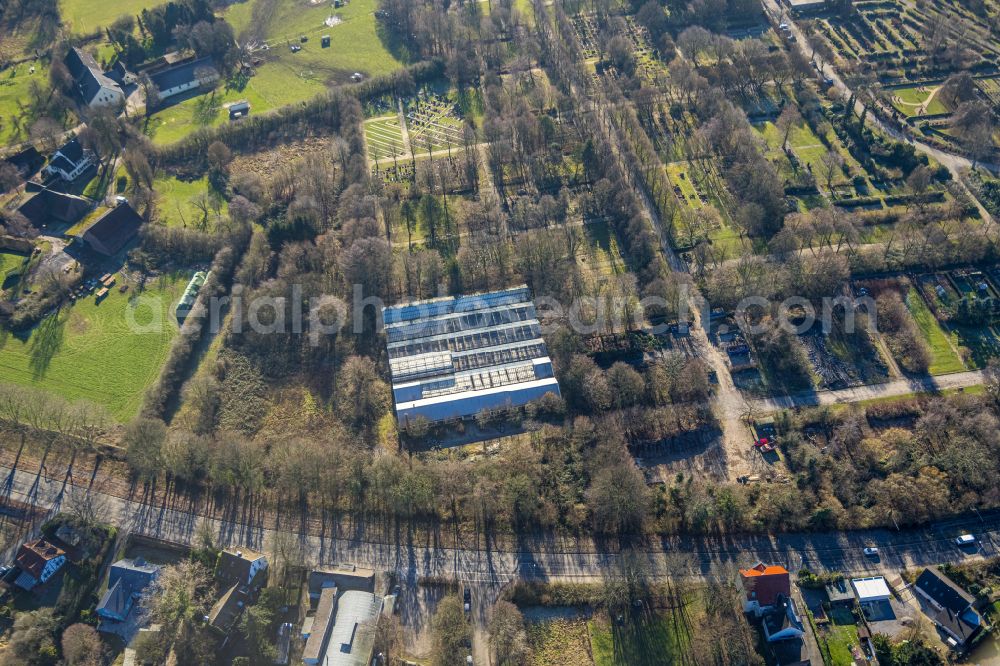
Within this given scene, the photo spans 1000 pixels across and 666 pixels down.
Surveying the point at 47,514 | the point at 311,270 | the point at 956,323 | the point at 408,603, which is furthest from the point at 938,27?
the point at 47,514

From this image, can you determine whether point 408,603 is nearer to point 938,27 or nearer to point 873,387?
point 873,387

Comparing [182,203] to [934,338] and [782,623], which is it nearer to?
[782,623]

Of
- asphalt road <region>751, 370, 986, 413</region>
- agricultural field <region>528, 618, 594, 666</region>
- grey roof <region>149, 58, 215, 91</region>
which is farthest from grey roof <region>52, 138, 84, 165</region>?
asphalt road <region>751, 370, 986, 413</region>

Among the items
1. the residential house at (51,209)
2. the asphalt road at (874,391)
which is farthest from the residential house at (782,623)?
the residential house at (51,209)

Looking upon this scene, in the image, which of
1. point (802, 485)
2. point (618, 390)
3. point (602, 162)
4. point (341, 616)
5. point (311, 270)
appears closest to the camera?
point (341, 616)

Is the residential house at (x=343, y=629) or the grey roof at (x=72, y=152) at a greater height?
the grey roof at (x=72, y=152)

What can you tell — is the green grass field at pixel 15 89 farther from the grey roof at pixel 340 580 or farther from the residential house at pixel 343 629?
the residential house at pixel 343 629
